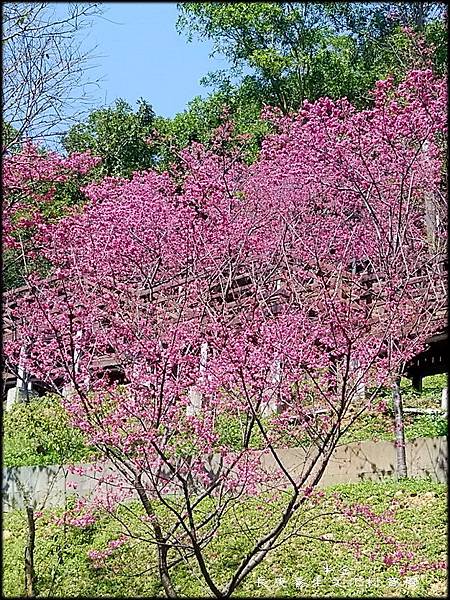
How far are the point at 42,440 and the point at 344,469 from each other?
2984 mm

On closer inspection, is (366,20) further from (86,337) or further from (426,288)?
(86,337)

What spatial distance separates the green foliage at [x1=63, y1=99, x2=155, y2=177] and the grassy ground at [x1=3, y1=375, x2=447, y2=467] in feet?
19.7

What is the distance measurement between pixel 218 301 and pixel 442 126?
89.8 inches

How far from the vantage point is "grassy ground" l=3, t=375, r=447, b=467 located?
620cm

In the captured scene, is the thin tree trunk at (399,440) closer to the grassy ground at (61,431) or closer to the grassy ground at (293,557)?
the grassy ground at (293,557)

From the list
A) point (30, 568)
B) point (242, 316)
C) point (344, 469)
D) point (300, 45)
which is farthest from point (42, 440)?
point (300, 45)

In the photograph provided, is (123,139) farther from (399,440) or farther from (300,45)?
(399,440)

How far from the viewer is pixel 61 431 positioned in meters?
6.89

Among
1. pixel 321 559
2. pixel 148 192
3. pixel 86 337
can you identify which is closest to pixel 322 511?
pixel 321 559

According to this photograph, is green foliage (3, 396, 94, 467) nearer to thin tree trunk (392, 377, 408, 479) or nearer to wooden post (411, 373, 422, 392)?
thin tree trunk (392, 377, 408, 479)

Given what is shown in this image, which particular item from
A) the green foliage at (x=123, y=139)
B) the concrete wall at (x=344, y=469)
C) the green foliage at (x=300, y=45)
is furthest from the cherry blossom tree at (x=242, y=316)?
the green foliage at (x=123, y=139)

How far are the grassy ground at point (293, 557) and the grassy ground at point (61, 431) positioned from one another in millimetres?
708

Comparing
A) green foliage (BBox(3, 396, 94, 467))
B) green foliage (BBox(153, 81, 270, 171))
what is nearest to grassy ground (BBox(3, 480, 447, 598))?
green foliage (BBox(3, 396, 94, 467))

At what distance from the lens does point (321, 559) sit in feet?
15.1
